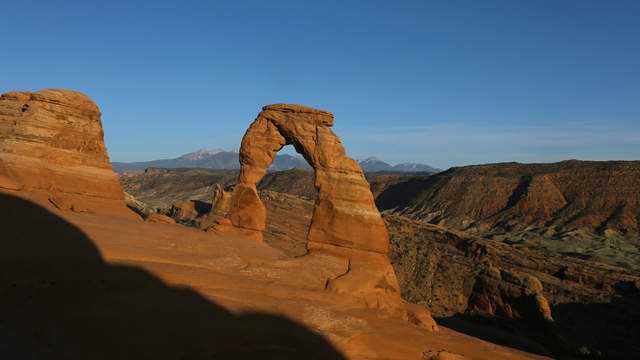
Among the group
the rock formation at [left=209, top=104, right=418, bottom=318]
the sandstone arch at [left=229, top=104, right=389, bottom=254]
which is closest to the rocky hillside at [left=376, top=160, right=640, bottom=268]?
the rock formation at [left=209, top=104, right=418, bottom=318]

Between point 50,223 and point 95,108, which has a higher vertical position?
point 95,108

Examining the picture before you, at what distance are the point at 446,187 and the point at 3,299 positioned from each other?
248 ft

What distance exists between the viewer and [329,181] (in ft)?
47.5

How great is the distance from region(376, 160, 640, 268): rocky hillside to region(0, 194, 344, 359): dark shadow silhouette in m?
45.1

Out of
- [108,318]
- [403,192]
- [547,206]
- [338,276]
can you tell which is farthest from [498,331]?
[403,192]

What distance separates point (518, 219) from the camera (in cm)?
5881

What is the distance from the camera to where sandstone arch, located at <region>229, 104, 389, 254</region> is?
13984 mm

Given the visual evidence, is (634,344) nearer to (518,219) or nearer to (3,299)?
(3,299)

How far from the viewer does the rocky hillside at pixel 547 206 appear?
47625mm

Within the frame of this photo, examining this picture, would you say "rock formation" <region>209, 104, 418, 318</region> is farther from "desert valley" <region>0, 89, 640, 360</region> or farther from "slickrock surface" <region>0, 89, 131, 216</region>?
"slickrock surface" <region>0, 89, 131, 216</region>

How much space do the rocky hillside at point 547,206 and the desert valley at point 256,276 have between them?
57.6ft

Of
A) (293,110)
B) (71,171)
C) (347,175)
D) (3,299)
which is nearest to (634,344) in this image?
(347,175)

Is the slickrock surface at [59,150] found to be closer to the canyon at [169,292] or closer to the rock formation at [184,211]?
the canyon at [169,292]

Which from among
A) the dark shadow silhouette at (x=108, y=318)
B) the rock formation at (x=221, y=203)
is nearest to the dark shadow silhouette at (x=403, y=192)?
the rock formation at (x=221, y=203)
